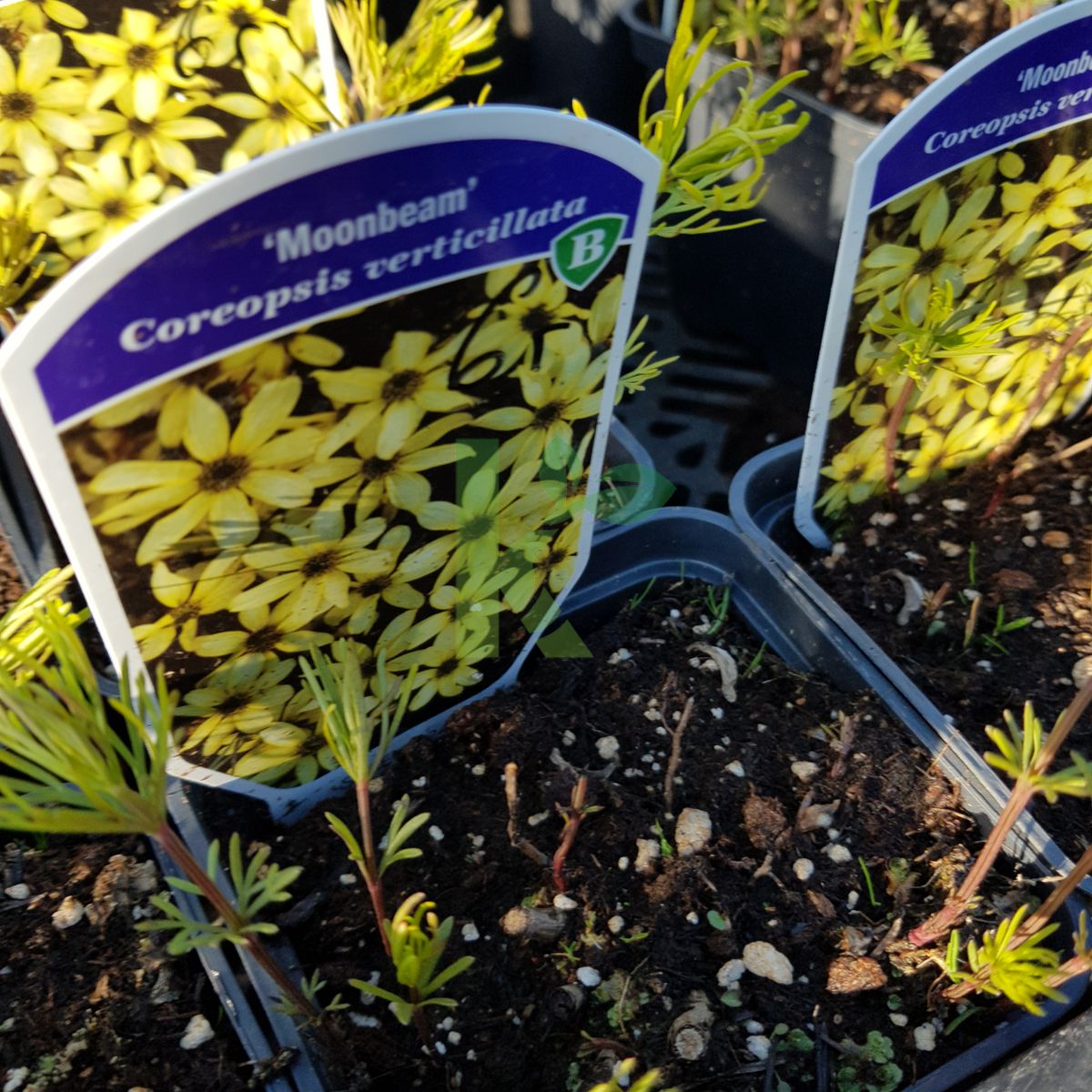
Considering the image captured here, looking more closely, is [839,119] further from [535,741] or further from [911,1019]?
[911,1019]

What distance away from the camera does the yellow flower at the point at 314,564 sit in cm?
62

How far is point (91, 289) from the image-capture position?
1.42 feet

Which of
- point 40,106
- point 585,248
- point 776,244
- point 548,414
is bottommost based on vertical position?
point 776,244

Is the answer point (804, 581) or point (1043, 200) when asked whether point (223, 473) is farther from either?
point (1043, 200)

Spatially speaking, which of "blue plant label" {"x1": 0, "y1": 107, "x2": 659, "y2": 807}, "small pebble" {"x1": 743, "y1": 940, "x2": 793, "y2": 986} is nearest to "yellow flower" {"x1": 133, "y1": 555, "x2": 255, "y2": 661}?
"blue plant label" {"x1": 0, "y1": 107, "x2": 659, "y2": 807}

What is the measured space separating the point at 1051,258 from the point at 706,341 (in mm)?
615

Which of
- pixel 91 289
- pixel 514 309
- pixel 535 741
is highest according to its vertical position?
pixel 91 289

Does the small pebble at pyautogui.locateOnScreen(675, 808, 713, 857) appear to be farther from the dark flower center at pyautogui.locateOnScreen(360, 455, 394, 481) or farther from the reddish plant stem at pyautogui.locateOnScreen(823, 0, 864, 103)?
the reddish plant stem at pyautogui.locateOnScreen(823, 0, 864, 103)

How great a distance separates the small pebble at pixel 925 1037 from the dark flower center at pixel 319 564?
53cm

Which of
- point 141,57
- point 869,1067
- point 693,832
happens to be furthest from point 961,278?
point 141,57

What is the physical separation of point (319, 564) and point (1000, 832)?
47 cm

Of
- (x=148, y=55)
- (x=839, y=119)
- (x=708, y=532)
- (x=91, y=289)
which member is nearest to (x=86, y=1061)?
(x=91, y=289)

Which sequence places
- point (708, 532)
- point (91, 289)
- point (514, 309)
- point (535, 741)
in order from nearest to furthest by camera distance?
point (91, 289), point (514, 309), point (535, 741), point (708, 532)

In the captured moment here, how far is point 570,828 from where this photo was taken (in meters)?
0.69
